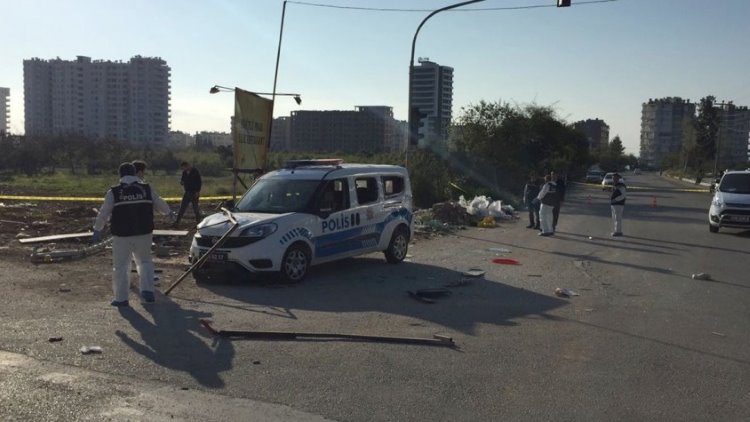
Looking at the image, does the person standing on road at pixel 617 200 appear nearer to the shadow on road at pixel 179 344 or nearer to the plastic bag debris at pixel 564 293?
the plastic bag debris at pixel 564 293

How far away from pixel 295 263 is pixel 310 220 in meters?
0.74

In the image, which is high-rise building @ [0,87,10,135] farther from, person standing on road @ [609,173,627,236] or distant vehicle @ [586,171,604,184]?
person standing on road @ [609,173,627,236]

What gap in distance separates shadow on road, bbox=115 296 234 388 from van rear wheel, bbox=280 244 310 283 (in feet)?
6.96

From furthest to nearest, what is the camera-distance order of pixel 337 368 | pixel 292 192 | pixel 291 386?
pixel 292 192
pixel 337 368
pixel 291 386

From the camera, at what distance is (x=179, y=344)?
7020 millimetres

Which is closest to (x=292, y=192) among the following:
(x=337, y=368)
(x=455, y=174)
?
(x=337, y=368)

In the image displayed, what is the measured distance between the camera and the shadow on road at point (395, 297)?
882cm

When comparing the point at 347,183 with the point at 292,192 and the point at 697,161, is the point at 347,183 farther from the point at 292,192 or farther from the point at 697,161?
the point at 697,161

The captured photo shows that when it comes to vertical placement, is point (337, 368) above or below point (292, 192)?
below

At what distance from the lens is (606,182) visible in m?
56.7

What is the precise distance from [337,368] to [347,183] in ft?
20.2

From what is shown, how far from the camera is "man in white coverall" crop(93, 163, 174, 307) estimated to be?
8.88 m

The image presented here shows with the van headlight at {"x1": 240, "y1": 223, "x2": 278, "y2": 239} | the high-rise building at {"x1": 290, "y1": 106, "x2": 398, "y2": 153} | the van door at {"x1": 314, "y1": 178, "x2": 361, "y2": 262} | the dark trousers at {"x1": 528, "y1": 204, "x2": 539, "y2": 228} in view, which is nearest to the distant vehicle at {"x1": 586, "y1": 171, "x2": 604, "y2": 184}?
the high-rise building at {"x1": 290, "y1": 106, "x2": 398, "y2": 153}

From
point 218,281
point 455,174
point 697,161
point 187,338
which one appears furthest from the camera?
point 697,161
